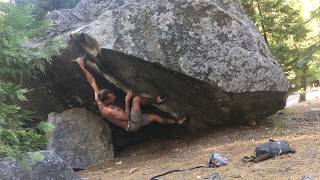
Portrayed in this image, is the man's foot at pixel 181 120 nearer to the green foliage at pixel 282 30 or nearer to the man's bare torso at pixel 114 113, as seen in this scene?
the man's bare torso at pixel 114 113

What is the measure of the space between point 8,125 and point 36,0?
307 inches

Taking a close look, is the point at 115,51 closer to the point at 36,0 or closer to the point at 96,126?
the point at 96,126

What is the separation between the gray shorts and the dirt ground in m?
0.71

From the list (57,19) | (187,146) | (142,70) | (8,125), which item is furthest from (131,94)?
(8,125)

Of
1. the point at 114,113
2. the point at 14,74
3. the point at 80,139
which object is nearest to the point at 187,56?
the point at 114,113

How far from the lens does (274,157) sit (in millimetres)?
7547

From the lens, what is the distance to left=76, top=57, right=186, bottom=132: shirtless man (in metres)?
9.59

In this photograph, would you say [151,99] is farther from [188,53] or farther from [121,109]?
[188,53]

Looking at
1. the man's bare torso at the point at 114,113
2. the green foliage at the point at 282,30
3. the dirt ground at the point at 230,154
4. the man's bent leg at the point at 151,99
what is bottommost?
the dirt ground at the point at 230,154

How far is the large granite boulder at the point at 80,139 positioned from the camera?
996 centimetres

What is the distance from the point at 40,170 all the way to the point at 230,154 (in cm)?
351

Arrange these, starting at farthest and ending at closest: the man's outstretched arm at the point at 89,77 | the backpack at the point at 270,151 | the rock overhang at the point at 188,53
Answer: the man's outstretched arm at the point at 89,77 < the rock overhang at the point at 188,53 < the backpack at the point at 270,151

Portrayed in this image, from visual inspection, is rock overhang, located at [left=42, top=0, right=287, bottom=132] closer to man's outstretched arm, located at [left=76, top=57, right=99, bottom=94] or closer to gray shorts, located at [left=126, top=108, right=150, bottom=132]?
man's outstretched arm, located at [left=76, top=57, right=99, bottom=94]

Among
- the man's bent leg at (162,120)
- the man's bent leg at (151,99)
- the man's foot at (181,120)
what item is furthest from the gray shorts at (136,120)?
the man's foot at (181,120)
